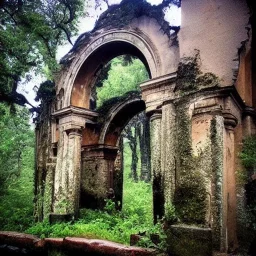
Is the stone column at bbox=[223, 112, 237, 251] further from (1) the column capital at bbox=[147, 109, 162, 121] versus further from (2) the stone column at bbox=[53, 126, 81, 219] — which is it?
(2) the stone column at bbox=[53, 126, 81, 219]

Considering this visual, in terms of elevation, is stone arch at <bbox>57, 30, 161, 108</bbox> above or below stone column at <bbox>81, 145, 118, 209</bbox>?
above

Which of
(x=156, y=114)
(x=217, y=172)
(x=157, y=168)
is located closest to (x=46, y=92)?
(x=156, y=114)

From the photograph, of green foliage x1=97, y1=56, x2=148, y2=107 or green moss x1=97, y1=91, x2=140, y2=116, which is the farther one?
green foliage x1=97, y1=56, x2=148, y2=107

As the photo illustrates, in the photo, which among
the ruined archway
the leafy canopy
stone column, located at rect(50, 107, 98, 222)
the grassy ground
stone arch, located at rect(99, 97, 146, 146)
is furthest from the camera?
the ruined archway

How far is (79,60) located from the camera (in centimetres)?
897

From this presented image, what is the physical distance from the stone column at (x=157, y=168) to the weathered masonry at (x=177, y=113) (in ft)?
0.08

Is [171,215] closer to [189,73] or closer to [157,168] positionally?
[157,168]

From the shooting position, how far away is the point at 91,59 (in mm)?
8914

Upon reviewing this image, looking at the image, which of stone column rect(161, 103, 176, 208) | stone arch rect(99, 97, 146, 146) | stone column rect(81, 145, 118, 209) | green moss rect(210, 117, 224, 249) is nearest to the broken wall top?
stone column rect(161, 103, 176, 208)

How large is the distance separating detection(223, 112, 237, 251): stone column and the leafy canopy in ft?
22.0

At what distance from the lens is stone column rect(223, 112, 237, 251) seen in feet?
15.1

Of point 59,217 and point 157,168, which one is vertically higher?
point 157,168

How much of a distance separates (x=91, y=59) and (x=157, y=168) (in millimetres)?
4418

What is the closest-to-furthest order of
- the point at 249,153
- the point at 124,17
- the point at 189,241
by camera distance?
the point at 189,241
the point at 249,153
the point at 124,17
